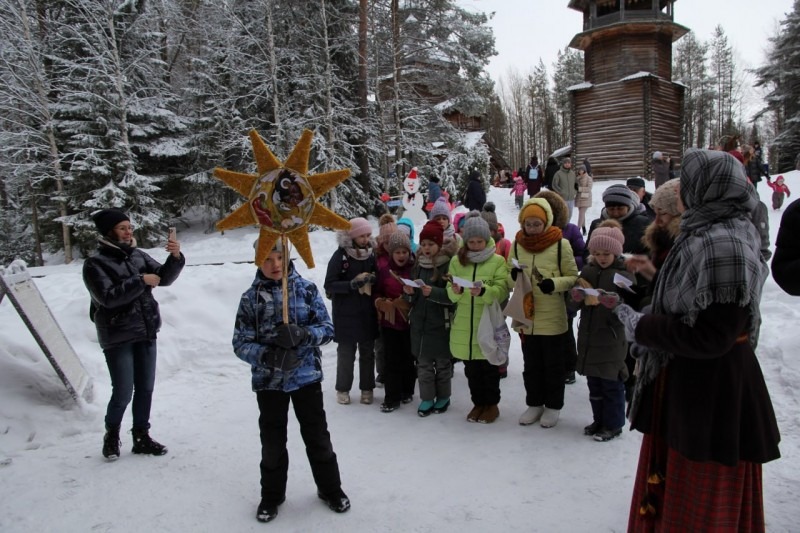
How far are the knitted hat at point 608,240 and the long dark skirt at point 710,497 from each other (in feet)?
7.29

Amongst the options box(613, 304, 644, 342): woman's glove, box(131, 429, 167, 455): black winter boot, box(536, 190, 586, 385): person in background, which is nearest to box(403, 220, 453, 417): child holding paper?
box(536, 190, 586, 385): person in background

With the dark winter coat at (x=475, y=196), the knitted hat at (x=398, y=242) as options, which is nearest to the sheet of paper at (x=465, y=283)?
the knitted hat at (x=398, y=242)

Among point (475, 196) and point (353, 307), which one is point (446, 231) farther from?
point (475, 196)

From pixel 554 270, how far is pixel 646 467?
7.46ft

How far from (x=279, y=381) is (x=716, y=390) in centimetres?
244

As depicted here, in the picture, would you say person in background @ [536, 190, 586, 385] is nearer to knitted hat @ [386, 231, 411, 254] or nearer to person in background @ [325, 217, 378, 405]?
knitted hat @ [386, 231, 411, 254]

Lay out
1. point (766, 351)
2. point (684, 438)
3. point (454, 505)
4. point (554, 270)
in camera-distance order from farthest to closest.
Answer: point (766, 351) → point (554, 270) → point (454, 505) → point (684, 438)

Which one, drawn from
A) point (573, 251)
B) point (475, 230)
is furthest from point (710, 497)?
point (573, 251)

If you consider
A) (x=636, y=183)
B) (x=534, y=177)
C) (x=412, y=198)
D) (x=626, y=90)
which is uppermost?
(x=626, y=90)

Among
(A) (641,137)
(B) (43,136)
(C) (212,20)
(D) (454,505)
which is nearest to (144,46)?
(C) (212,20)

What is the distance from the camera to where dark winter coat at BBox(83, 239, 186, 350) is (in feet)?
12.8

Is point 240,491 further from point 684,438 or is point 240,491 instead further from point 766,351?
point 766,351

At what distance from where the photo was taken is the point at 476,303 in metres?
4.78

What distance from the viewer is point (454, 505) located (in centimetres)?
342
